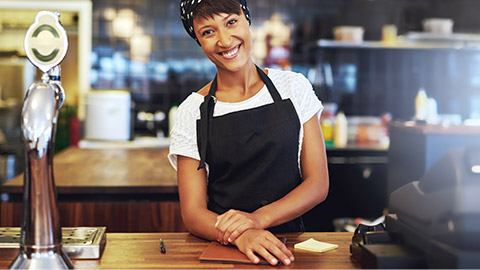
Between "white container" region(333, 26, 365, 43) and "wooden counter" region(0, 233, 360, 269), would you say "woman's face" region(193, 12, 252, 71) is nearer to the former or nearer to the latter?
"wooden counter" region(0, 233, 360, 269)

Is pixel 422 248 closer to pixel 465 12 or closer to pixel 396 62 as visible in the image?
→ pixel 396 62

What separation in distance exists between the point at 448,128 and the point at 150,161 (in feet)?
6.36

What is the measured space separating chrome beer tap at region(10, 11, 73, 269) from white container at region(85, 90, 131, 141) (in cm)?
426

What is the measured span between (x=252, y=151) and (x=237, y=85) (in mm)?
245

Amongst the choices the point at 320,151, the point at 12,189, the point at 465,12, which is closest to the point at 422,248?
the point at 320,151

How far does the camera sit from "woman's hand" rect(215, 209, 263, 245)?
139cm

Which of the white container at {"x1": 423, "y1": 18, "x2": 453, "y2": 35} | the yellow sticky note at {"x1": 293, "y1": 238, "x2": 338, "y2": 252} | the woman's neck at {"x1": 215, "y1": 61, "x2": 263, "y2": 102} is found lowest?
the yellow sticky note at {"x1": 293, "y1": 238, "x2": 338, "y2": 252}

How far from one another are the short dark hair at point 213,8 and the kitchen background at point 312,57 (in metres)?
4.21

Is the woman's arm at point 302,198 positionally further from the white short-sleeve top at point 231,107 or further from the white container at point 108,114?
the white container at point 108,114

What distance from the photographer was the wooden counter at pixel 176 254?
1.25 meters

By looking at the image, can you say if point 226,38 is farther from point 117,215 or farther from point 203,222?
point 117,215

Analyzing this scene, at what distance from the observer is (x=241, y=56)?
174 centimetres

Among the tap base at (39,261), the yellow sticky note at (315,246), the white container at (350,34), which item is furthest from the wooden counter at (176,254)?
the white container at (350,34)

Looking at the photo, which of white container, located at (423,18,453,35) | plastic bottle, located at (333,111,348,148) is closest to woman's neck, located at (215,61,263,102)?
plastic bottle, located at (333,111,348,148)
